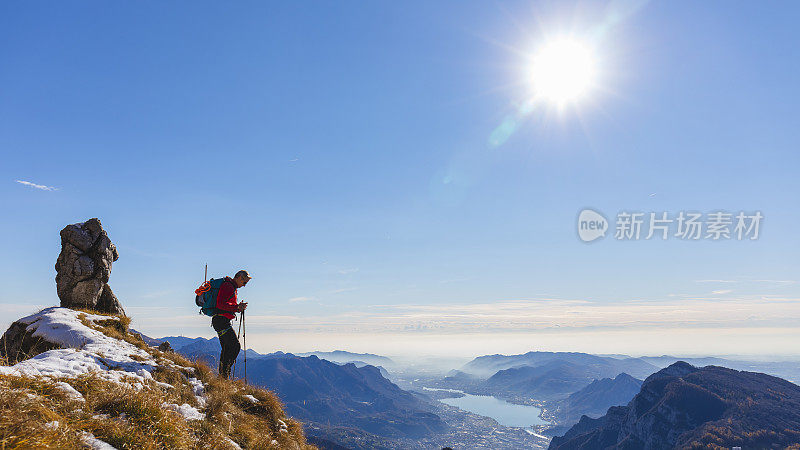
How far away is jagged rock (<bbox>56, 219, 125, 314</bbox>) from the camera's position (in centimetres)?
1834

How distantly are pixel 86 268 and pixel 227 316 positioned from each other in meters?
10.9

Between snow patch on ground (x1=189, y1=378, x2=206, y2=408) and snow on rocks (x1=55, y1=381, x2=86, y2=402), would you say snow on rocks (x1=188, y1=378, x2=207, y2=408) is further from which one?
snow on rocks (x1=55, y1=381, x2=86, y2=402)

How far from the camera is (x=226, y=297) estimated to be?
543 inches

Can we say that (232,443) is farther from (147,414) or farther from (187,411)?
(147,414)

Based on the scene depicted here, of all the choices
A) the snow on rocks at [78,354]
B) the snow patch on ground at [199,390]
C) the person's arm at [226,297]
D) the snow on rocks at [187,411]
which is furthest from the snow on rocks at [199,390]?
the person's arm at [226,297]

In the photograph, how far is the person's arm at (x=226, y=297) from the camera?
13.7 metres

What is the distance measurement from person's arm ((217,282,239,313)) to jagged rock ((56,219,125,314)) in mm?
9964

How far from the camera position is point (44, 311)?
1422 centimetres

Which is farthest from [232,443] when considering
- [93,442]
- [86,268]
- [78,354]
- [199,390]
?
[86,268]

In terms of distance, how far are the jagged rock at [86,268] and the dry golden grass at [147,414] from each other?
28.5ft

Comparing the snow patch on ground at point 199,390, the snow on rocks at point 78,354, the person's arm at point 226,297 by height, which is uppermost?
the person's arm at point 226,297

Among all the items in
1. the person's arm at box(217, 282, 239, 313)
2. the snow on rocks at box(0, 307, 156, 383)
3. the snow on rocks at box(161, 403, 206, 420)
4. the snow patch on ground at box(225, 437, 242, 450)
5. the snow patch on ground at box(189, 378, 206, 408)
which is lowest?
the snow patch on ground at box(225, 437, 242, 450)

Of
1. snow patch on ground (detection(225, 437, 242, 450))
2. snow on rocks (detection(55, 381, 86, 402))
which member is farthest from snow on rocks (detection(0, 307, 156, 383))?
snow patch on ground (detection(225, 437, 242, 450))

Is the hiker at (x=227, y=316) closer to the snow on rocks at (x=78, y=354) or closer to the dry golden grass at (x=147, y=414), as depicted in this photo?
the dry golden grass at (x=147, y=414)
